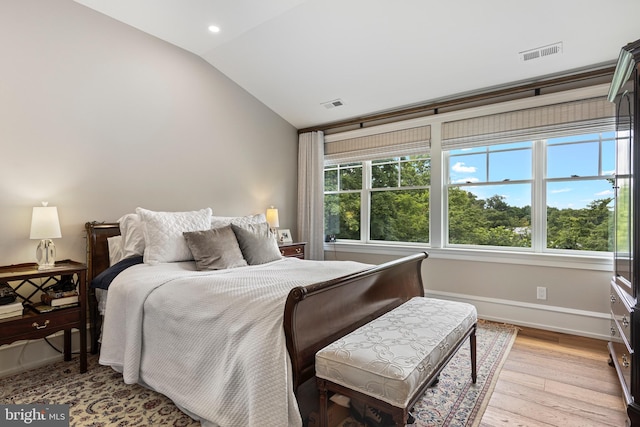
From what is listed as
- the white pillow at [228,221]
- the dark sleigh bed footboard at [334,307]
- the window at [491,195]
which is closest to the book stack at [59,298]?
the white pillow at [228,221]

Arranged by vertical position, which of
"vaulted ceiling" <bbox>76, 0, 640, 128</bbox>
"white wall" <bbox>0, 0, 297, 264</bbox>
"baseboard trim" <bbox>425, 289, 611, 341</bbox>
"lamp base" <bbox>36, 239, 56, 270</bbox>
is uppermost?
"vaulted ceiling" <bbox>76, 0, 640, 128</bbox>

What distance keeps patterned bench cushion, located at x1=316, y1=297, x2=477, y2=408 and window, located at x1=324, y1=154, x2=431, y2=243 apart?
2.41m

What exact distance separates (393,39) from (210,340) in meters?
2.88

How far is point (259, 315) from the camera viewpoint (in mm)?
1532

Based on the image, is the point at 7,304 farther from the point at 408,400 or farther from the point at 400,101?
the point at 400,101

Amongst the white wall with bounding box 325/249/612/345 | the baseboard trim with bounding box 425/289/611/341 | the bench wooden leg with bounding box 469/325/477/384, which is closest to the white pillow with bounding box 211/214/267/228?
the white wall with bounding box 325/249/612/345

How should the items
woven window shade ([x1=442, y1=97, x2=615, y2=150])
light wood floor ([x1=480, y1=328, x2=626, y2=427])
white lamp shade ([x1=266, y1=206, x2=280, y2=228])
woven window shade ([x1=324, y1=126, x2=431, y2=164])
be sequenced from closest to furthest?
light wood floor ([x1=480, y1=328, x2=626, y2=427]), woven window shade ([x1=442, y1=97, x2=615, y2=150]), woven window shade ([x1=324, y1=126, x2=431, y2=164]), white lamp shade ([x1=266, y1=206, x2=280, y2=228])

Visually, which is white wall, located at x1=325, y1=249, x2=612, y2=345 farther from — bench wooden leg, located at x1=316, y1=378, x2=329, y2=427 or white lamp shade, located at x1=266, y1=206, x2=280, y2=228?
bench wooden leg, located at x1=316, y1=378, x2=329, y2=427

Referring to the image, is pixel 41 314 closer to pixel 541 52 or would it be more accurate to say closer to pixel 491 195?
pixel 491 195

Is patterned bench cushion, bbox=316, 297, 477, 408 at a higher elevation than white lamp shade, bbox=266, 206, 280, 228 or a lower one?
lower

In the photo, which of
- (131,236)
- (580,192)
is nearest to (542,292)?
(580,192)

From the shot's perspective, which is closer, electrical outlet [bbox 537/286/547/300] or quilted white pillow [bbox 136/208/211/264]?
quilted white pillow [bbox 136/208/211/264]

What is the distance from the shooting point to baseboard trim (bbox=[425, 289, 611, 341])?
302cm

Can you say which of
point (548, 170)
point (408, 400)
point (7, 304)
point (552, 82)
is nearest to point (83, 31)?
point (7, 304)
